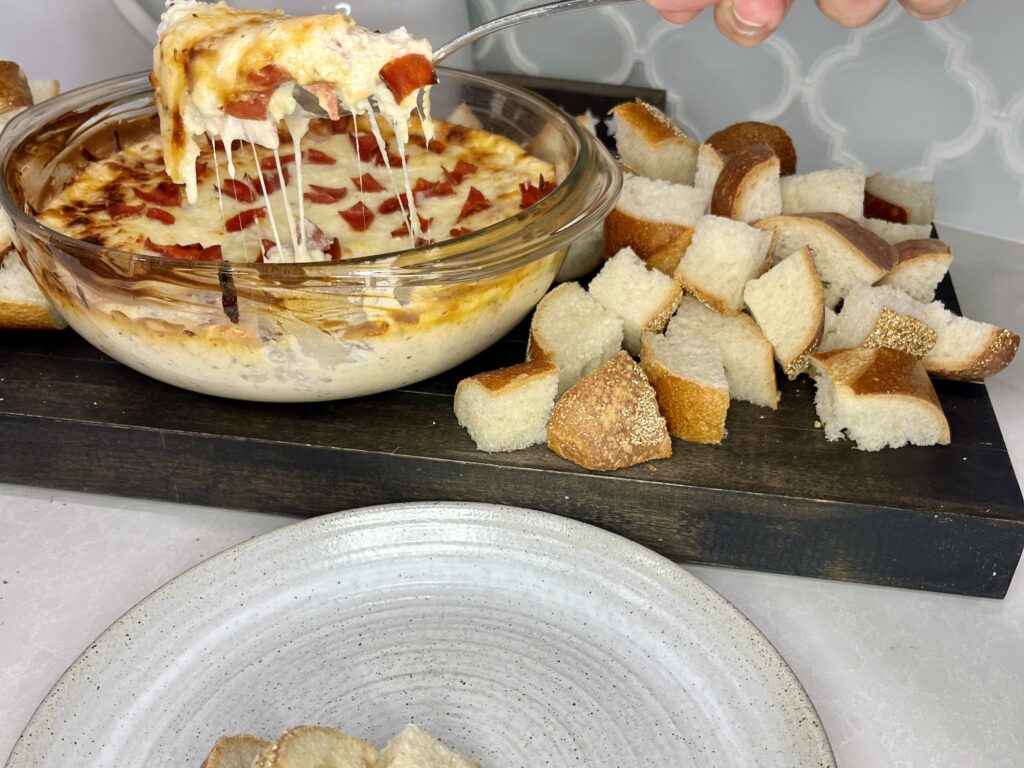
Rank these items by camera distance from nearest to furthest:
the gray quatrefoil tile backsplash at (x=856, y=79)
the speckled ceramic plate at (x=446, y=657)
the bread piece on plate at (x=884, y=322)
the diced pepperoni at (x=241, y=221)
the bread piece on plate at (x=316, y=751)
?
the bread piece on plate at (x=316, y=751) → the speckled ceramic plate at (x=446, y=657) → the bread piece on plate at (x=884, y=322) → the diced pepperoni at (x=241, y=221) → the gray quatrefoil tile backsplash at (x=856, y=79)

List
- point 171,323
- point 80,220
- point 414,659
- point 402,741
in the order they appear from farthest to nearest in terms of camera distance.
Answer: point 80,220 → point 171,323 → point 414,659 → point 402,741

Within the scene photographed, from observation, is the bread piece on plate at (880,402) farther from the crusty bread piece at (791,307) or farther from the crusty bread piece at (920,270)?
the crusty bread piece at (920,270)

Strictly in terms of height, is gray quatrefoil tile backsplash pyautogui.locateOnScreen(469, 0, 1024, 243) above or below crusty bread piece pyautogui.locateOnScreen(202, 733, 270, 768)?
above

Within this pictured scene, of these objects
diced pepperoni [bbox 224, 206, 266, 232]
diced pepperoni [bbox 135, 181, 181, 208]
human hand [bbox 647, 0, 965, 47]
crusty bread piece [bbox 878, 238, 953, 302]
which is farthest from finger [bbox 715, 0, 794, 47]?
diced pepperoni [bbox 135, 181, 181, 208]

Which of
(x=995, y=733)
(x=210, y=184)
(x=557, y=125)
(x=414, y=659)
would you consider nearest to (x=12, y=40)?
(x=210, y=184)

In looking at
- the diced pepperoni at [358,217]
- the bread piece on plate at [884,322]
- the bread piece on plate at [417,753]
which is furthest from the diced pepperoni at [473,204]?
the bread piece on plate at [417,753]

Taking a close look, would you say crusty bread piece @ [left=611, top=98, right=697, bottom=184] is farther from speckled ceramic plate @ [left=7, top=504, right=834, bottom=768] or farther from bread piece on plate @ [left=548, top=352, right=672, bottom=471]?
speckled ceramic plate @ [left=7, top=504, right=834, bottom=768]

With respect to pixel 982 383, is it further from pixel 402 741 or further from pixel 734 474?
pixel 402 741
